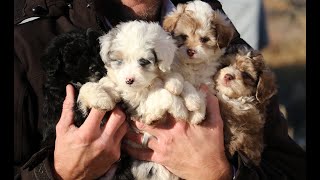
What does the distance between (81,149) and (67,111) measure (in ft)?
0.77

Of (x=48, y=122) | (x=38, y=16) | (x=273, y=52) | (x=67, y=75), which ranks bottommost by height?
(x=273, y=52)

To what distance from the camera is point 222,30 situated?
313 cm

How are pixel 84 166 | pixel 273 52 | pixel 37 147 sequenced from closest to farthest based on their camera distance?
pixel 84 166 < pixel 37 147 < pixel 273 52

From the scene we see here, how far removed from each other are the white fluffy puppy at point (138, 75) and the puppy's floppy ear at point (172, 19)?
11.2 inches

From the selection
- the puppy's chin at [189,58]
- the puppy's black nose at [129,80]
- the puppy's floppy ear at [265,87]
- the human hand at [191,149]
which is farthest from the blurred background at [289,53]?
the puppy's black nose at [129,80]

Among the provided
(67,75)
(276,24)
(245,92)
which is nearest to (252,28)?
(245,92)

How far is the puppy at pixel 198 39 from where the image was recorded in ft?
9.83

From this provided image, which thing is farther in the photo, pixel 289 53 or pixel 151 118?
pixel 289 53

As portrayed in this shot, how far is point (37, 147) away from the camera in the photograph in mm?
2887

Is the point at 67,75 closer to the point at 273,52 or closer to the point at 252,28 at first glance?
the point at 252,28

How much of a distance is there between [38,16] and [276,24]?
9.36 metres

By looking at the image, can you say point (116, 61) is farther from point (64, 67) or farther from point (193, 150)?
point (193, 150)

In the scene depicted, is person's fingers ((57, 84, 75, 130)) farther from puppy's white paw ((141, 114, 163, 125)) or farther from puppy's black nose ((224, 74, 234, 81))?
puppy's black nose ((224, 74, 234, 81))

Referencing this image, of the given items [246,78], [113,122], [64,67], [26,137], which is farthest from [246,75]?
[26,137]
